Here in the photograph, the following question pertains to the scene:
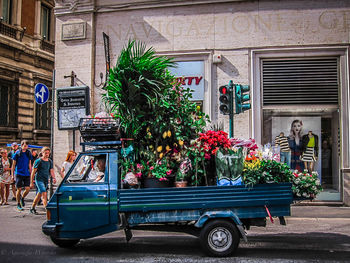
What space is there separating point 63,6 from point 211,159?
9.36 meters

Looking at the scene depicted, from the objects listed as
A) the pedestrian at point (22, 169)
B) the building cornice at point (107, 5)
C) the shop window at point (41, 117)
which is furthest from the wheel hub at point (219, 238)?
the shop window at point (41, 117)

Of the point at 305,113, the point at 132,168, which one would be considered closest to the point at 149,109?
the point at 132,168

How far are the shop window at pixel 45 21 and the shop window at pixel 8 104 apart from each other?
451cm

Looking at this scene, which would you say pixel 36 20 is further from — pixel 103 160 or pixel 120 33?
pixel 103 160

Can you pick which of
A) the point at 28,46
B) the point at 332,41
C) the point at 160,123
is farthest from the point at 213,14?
the point at 28,46

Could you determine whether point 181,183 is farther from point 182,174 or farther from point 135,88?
point 135,88

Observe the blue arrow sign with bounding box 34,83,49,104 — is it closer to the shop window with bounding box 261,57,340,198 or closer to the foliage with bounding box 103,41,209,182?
the foliage with bounding box 103,41,209,182

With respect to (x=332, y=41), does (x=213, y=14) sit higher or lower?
higher

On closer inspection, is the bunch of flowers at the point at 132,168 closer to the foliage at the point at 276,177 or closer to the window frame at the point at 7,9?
the foliage at the point at 276,177

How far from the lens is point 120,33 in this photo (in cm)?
1196

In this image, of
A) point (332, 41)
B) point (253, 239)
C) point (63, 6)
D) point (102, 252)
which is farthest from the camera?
point (63, 6)

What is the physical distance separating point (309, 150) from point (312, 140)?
12.5 inches

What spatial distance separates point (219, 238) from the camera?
5191 mm

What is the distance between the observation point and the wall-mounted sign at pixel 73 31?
479 inches
